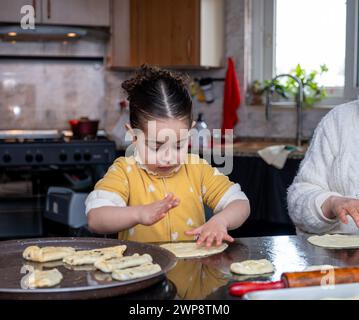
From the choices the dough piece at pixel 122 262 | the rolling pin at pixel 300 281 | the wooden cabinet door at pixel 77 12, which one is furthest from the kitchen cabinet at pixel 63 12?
the rolling pin at pixel 300 281

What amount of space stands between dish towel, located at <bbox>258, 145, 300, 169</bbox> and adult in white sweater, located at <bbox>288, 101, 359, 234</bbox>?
140cm

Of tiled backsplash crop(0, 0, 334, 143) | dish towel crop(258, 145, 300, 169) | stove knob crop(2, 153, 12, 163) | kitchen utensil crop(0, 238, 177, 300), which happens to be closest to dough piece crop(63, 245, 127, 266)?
kitchen utensil crop(0, 238, 177, 300)

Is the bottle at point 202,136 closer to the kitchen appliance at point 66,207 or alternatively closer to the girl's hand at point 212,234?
the kitchen appliance at point 66,207

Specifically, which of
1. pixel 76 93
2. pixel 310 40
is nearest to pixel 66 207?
pixel 76 93

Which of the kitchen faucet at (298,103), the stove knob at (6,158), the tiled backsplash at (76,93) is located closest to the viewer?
the stove knob at (6,158)

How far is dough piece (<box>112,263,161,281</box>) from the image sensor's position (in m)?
1.10

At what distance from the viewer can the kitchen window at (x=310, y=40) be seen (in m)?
3.81

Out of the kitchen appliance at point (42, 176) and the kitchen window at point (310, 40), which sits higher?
the kitchen window at point (310, 40)

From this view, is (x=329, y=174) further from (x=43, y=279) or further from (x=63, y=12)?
(x=63, y=12)

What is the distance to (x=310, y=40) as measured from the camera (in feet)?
13.1

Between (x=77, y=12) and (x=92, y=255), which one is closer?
(x=92, y=255)

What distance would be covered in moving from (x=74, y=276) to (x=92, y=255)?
0.10 metres

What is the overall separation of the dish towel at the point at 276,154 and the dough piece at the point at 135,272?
226 centimetres

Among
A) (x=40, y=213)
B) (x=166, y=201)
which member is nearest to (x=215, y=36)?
(x=40, y=213)
